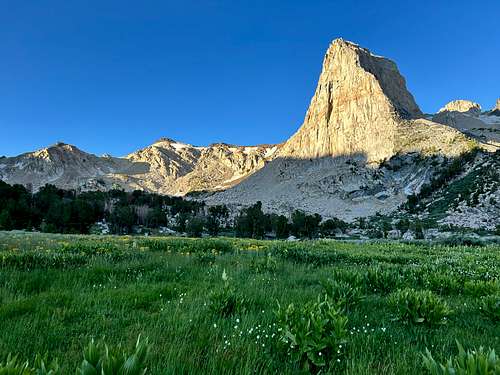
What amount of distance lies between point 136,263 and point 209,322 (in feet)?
18.9

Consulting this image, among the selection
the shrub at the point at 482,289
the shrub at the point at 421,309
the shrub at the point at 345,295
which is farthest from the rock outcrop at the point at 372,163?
the shrub at the point at 421,309

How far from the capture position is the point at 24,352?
3658 millimetres

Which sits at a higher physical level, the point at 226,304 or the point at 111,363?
the point at 111,363

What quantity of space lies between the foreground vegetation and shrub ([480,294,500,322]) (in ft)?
0.11

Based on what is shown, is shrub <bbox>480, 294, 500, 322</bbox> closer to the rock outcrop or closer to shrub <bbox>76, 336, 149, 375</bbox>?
shrub <bbox>76, 336, 149, 375</bbox>

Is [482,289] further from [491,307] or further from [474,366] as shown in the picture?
[474,366]

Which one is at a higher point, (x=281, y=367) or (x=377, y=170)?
(x=377, y=170)

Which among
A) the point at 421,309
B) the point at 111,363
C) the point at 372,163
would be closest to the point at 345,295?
the point at 421,309

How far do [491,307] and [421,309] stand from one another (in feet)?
5.28

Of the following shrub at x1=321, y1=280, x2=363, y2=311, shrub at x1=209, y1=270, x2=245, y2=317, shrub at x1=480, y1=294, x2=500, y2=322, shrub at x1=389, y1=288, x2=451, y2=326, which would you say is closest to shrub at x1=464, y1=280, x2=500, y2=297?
shrub at x1=480, y1=294, x2=500, y2=322

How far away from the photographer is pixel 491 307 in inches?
234

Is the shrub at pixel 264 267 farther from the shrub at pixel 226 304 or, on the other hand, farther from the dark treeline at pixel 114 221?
the dark treeline at pixel 114 221

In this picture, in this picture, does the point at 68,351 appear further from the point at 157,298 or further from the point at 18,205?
the point at 18,205

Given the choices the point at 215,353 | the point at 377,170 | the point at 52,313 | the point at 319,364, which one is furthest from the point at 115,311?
the point at 377,170
